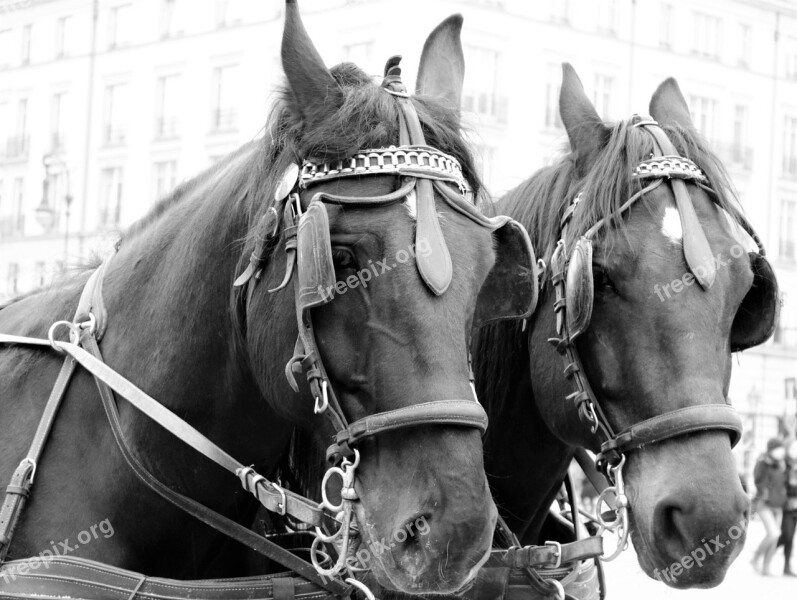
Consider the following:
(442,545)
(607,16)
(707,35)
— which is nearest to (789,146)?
(707,35)

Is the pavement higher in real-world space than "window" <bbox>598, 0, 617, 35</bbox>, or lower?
lower

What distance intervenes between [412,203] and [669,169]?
1271 mm

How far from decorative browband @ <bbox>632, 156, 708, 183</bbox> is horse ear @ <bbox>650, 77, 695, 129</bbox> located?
1.65 feet

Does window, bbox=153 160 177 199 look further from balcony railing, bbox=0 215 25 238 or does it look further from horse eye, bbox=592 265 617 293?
horse eye, bbox=592 265 617 293

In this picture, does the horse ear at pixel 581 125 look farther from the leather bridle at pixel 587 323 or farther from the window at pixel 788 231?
the window at pixel 788 231

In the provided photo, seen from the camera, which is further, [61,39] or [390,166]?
[61,39]

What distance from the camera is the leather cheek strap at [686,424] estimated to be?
338 centimetres

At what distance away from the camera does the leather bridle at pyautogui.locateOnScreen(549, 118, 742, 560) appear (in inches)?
134

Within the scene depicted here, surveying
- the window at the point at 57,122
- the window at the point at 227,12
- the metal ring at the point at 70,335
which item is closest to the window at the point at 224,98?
the window at the point at 227,12

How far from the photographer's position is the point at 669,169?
12.6ft

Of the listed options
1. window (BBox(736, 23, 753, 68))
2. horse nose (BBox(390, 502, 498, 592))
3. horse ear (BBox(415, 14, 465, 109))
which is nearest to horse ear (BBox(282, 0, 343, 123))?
horse ear (BBox(415, 14, 465, 109))

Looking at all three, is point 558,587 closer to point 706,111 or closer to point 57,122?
point 706,111

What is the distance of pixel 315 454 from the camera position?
355 cm

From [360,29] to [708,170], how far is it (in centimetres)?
2670
